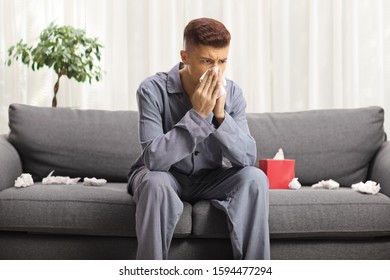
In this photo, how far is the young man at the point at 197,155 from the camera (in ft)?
6.77

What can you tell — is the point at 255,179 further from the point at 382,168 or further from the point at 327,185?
the point at 382,168

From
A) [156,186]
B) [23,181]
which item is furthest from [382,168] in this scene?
[23,181]

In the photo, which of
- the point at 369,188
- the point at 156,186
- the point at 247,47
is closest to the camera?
the point at 156,186

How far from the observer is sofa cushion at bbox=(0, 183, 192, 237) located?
233 centimetres

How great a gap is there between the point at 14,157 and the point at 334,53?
2.21 metres

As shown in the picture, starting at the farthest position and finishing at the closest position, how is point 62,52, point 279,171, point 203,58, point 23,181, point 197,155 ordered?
point 62,52, point 279,171, point 23,181, point 197,155, point 203,58

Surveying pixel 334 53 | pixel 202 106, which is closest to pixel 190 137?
pixel 202 106

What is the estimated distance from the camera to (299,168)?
2908mm

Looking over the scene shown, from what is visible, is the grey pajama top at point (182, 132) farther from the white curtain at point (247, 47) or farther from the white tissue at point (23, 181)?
the white curtain at point (247, 47)

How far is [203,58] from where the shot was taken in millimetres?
2174

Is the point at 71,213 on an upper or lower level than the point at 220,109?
lower

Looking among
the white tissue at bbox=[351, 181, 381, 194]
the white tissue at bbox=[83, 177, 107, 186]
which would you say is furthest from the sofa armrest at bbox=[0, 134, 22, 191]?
the white tissue at bbox=[351, 181, 381, 194]

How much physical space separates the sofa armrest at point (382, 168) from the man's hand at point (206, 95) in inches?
36.5

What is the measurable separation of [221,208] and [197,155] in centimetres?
24
